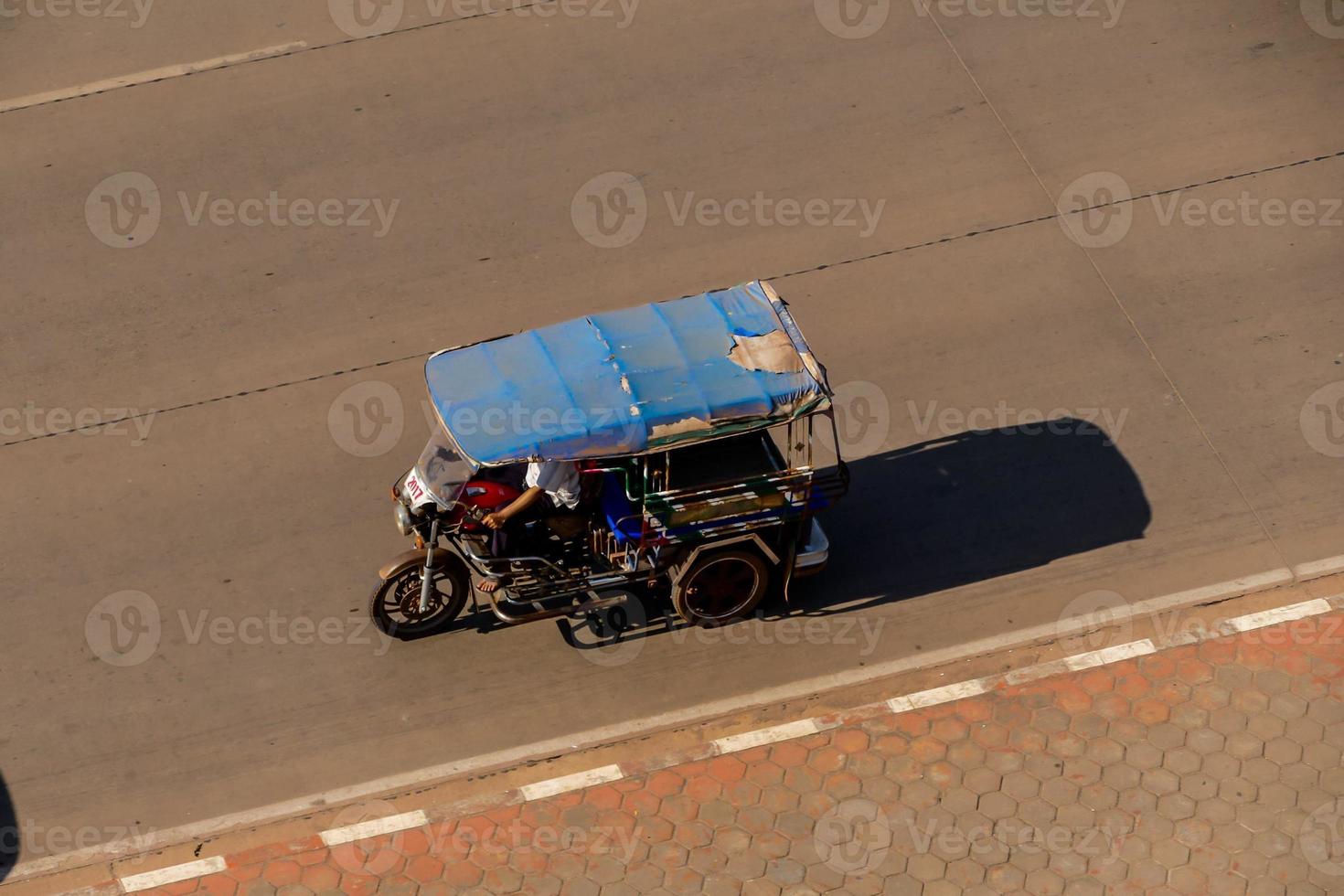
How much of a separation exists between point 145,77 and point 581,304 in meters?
5.94

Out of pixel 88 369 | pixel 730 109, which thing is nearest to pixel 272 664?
pixel 88 369

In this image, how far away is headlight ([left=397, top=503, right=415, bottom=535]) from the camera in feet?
32.7

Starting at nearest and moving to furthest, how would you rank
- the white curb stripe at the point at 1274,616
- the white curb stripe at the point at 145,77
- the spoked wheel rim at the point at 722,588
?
the spoked wheel rim at the point at 722,588 → the white curb stripe at the point at 1274,616 → the white curb stripe at the point at 145,77

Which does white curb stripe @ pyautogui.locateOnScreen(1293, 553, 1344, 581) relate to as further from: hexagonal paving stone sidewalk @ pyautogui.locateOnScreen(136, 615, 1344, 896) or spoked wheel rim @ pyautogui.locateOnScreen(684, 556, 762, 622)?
spoked wheel rim @ pyautogui.locateOnScreen(684, 556, 762, 622)

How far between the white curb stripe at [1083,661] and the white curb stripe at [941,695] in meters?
0.21

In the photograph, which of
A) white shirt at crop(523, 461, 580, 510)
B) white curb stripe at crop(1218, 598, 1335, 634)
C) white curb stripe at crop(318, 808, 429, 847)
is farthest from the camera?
white curb stripe at crop(1218, 598, 1335, 634)

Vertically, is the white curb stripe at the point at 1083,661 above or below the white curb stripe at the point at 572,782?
below

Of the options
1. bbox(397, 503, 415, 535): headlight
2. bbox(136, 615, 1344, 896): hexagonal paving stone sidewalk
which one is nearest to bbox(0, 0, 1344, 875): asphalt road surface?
bbox(136, 615, 1344, 896): hexagonal paving stone sidewalk

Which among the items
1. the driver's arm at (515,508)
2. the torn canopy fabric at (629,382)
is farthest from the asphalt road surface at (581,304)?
the torn canopy fabric at (629,382)

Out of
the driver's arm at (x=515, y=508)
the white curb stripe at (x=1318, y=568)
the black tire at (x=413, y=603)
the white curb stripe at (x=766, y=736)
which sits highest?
the driver's arm at (x=515, y=508)

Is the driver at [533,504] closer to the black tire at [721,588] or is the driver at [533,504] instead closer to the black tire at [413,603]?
the black tire at [413,603]

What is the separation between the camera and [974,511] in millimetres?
11320

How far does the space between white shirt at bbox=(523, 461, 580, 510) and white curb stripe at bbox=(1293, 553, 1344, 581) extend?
5.72 metres

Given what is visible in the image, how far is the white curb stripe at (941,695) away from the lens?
10109mm
